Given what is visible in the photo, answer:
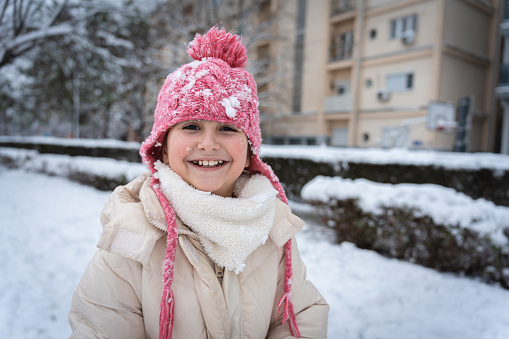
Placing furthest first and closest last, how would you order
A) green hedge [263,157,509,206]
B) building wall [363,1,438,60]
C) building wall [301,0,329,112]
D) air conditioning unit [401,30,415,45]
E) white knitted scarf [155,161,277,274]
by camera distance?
building wall [301,0,329,112], air conditioning unit [401,30,415,45], building wall [363,1,438,60], green hedge [263,157,509,206], white knitted scarf [155,161,277,274]

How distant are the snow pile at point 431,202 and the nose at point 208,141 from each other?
9.87 ft

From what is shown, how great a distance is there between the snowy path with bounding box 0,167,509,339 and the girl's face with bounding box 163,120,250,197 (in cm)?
178

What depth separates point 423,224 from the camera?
3393 mm

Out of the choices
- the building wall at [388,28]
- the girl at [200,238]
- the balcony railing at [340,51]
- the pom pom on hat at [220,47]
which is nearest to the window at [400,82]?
the building wall at [388,28]

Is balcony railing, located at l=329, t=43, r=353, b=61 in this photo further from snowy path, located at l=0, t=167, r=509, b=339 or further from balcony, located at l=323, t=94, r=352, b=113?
snowy path, located at l=0, t=167, r=509, b=339

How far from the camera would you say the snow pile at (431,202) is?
3.02 m

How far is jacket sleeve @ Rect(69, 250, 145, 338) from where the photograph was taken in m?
1.08

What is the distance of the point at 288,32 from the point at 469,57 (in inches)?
366

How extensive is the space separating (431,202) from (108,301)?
134 inches

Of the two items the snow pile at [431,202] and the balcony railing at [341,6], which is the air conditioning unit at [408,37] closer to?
the balcony railing at [341,6]

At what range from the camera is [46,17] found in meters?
9.29

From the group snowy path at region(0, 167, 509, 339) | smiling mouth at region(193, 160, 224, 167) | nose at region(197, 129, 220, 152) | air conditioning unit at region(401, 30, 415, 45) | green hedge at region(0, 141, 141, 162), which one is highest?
air conditioning unit at region(401, 30, 415, 45)

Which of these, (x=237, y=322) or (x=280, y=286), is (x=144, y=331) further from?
(x=280, y=286)

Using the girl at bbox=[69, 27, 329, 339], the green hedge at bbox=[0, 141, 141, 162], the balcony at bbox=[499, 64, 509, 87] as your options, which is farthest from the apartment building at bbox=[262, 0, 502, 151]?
the girl at bbox=[69, 27, 329, 339]
